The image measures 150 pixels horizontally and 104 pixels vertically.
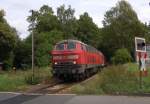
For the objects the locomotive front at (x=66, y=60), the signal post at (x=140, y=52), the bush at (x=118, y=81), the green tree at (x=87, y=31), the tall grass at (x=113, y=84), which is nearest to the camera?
the tall grass at (x=113, y=84)

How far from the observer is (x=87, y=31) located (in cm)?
11188

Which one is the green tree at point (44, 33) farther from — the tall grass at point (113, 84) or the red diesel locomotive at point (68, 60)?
the tall grass at point (113, 84)

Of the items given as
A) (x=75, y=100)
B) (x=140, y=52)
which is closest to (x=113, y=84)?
(x=140, y=52)

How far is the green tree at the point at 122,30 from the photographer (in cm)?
9238

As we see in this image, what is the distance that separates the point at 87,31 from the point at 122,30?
19.7 m

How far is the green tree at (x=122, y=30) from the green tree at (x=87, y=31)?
30.4 feet

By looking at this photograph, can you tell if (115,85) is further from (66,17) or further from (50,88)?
(66,17)

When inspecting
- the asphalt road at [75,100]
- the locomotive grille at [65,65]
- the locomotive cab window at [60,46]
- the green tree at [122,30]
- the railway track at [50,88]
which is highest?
the green tree at [122,30]

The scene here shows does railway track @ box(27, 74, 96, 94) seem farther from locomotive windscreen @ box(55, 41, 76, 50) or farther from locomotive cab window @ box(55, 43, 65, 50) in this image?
locomotive windscreen @ box(55, 41, 76, 50)

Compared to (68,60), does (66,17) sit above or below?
above

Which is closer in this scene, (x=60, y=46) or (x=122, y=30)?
(x=60, y=46)

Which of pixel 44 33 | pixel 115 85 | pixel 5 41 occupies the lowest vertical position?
pixel 115 85

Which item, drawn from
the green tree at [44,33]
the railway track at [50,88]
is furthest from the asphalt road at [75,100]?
the green tree at [44,33]

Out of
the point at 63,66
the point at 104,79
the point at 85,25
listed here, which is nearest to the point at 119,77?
the point at 104,79
